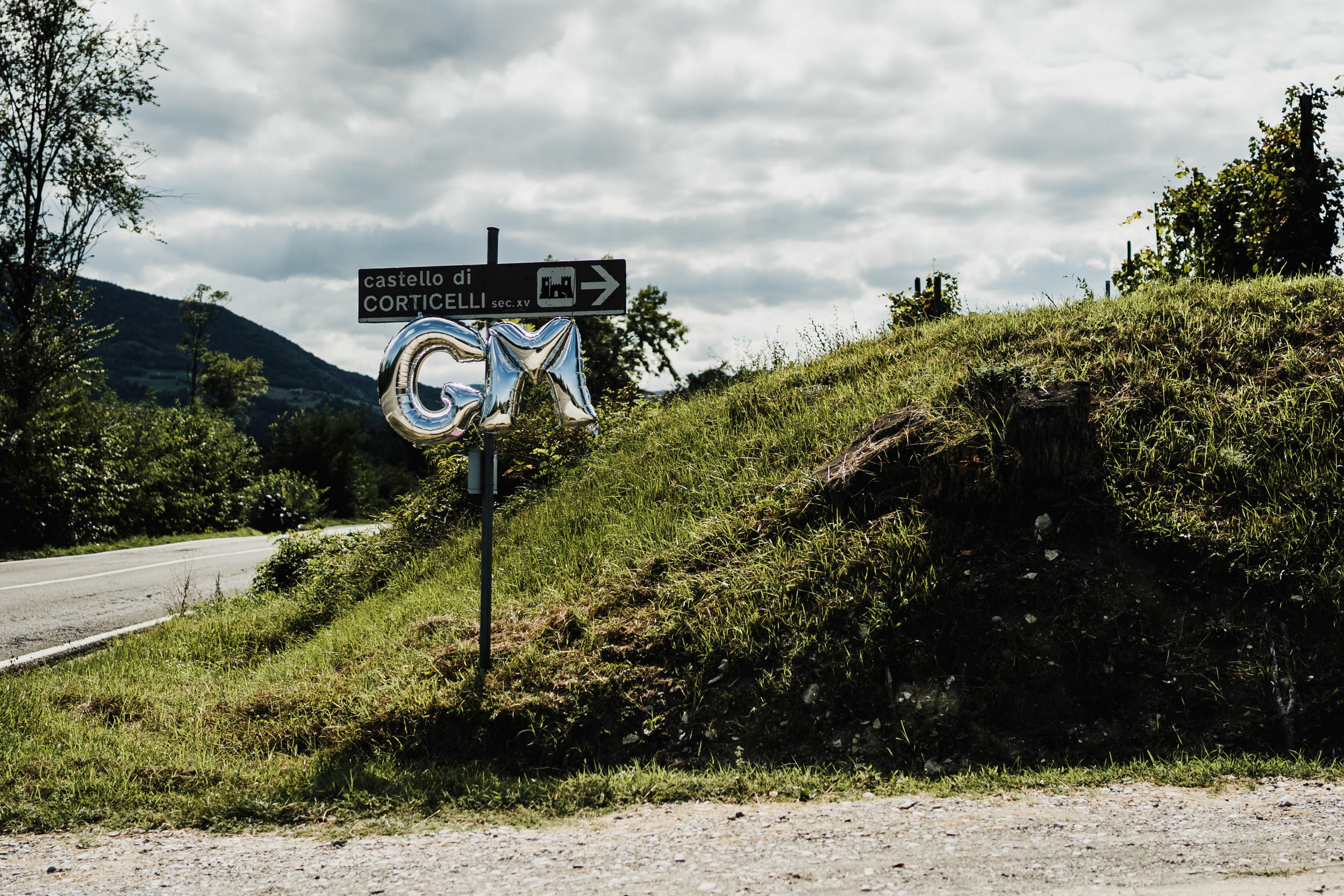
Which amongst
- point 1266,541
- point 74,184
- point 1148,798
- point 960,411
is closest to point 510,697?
point 1148,798

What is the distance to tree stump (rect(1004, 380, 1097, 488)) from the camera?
6.10 metres

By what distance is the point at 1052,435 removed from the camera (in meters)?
6.09

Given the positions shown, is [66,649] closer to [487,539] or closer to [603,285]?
[487,539]

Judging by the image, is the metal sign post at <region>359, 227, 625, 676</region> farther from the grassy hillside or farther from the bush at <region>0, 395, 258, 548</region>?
the bush at <region>0, 395, 258, 548</region>

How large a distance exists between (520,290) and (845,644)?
125 inches

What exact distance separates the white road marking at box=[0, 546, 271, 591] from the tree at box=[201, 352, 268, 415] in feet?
132

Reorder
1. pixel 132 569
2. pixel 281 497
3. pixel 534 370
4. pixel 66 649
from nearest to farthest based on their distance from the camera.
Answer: pixel 534 370 < pixel 66 649 < pixel 132 569 < pixel 281 497

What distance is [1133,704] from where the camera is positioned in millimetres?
4965

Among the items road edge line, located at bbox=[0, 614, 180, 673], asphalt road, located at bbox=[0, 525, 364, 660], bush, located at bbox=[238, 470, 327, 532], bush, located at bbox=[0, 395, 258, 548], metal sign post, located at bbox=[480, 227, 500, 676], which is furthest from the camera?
bush, located at bbox=[238, 470, 327, 532]

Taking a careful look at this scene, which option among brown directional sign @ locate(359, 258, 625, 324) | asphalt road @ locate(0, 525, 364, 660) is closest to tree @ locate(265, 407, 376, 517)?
asphalt road @ locate(0, 525, 364, 660)

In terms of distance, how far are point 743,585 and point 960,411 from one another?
2.28m

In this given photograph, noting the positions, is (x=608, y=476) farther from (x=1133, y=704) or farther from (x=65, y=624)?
(x=65, y=624)

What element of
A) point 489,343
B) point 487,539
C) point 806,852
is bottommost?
point 806,852

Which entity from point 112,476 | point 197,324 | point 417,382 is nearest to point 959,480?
point 417,382
